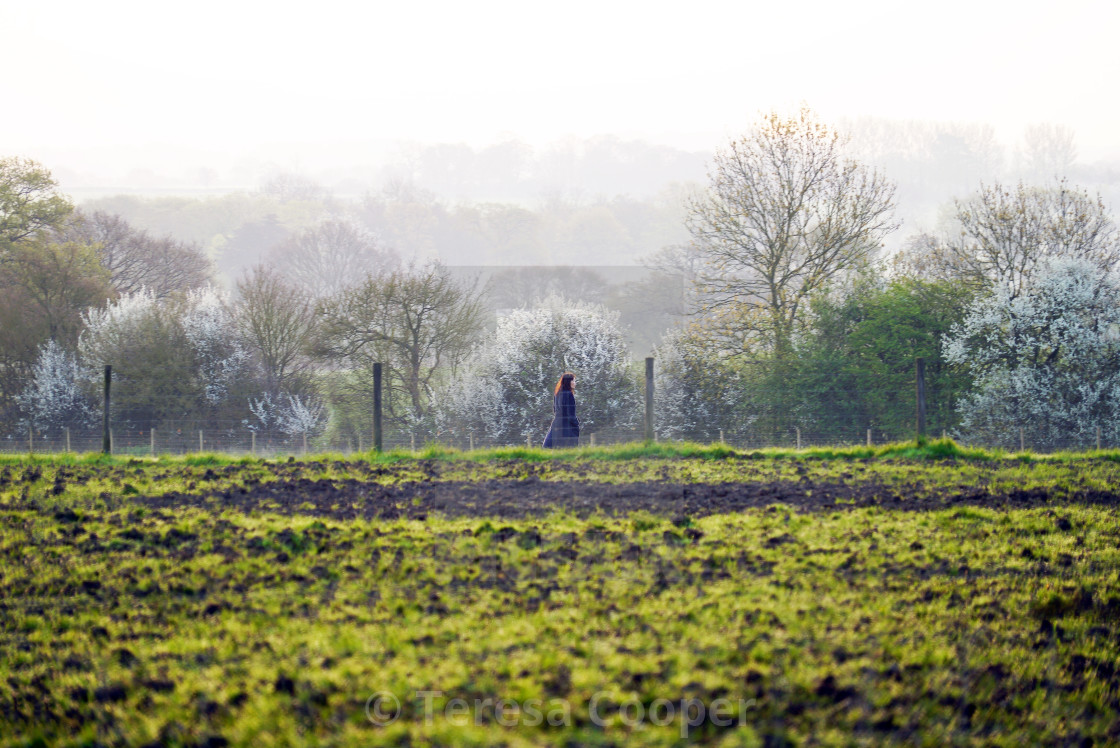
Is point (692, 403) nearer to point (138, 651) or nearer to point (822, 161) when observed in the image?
point (822, 161)

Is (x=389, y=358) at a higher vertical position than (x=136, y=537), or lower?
higher

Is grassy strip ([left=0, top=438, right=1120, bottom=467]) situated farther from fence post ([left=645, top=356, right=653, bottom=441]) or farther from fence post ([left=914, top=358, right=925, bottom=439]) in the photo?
fence post ([left=645, top=356, right=653, bottom=441])

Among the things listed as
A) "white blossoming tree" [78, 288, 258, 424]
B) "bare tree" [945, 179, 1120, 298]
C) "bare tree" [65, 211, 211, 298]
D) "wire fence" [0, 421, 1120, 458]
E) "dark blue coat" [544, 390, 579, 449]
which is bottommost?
"wire fence" [0, 421, 1120, 458]

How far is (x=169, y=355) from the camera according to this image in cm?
2981

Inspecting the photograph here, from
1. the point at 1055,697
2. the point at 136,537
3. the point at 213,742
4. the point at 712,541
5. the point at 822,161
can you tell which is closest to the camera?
the point at 213,742

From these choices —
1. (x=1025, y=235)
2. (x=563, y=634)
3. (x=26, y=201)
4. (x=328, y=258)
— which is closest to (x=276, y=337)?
(x=26, y=201)

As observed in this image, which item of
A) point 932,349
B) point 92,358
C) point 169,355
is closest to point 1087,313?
point 932,349

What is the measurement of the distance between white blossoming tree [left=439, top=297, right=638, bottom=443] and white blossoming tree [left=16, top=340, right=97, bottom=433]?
14.1m

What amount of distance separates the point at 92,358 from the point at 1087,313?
3444 cm

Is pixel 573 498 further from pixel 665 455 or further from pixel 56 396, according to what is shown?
pixel 56 396

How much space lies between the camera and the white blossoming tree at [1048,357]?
22219mm

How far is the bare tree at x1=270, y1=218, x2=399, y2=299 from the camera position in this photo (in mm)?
64812

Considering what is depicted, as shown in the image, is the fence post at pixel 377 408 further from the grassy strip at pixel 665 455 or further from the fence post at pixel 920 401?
the fence post at pixel 920 401

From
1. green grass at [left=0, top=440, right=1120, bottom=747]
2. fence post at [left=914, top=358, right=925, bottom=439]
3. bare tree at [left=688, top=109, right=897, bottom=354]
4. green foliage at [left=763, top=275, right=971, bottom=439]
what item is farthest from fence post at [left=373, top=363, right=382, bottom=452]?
bare tree at [left=688, top=109, right=897, bottom=354]
